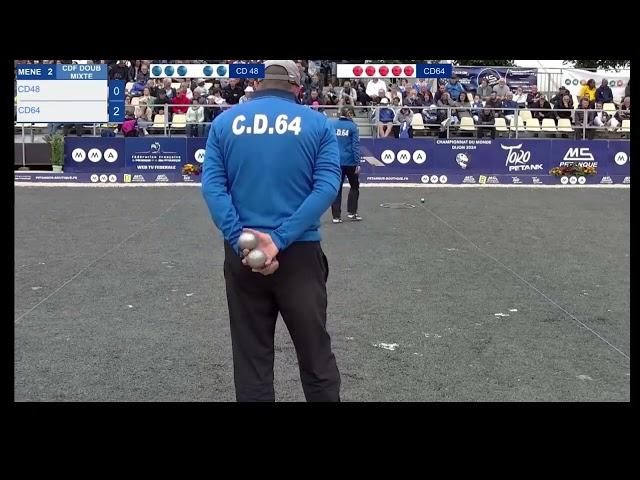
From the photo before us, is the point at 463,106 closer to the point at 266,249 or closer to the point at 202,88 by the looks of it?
the point at 202,88

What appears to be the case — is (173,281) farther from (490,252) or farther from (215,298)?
(490,252)

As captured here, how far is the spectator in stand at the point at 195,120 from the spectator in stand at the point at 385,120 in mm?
5411

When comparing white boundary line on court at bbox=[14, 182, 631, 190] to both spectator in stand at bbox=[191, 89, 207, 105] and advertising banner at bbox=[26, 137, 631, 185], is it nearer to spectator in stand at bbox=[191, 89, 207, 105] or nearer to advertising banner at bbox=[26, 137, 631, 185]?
advertising banner at bbox=[26, 137, 631, 185]

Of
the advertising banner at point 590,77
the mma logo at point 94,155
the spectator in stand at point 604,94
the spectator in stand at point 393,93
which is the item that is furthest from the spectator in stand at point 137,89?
the spectator in stand at point 604,94

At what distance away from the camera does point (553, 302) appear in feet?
22.7

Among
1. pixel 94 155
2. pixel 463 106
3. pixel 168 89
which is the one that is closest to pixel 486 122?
pixel 463 106

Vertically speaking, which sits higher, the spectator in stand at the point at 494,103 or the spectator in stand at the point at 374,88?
the spectator in stand at the point at 374,88

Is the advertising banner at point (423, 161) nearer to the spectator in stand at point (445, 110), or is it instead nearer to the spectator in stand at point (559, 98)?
the spectator in stand at point (445, 110)

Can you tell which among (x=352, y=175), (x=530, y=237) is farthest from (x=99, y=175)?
(x=530, y=237)

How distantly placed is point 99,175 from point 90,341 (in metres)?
16.0

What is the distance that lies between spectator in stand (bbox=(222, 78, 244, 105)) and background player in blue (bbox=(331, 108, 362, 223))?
1089 centimetres

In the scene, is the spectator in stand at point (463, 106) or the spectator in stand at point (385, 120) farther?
the spectator in stand at point (463, 106)

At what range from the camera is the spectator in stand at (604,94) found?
25.3 m

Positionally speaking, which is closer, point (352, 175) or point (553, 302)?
point (553, 302)
